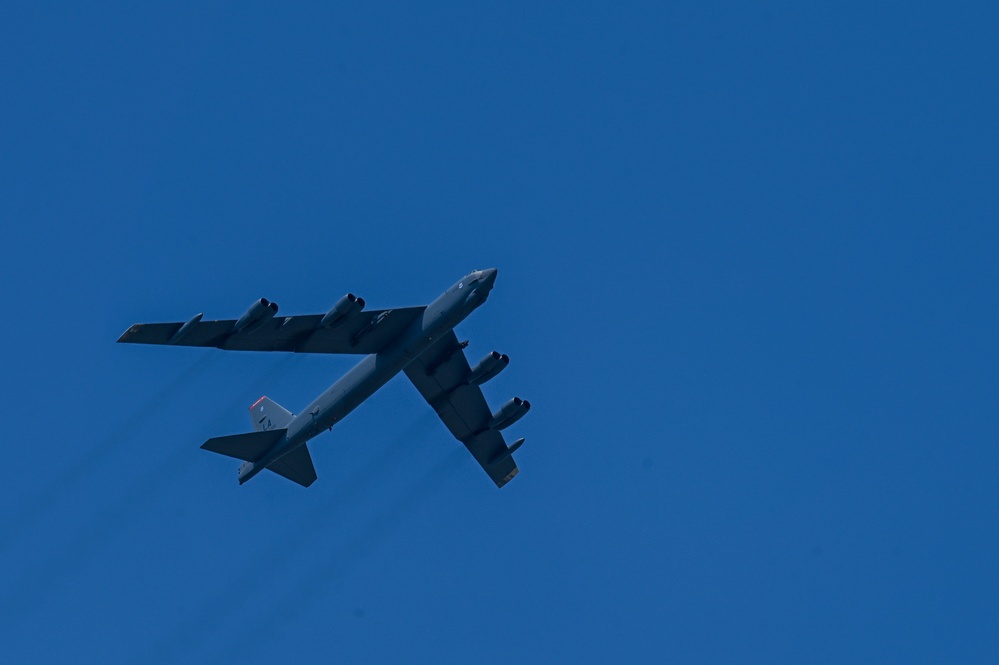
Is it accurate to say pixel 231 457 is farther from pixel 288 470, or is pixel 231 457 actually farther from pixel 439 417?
pixel 439 417

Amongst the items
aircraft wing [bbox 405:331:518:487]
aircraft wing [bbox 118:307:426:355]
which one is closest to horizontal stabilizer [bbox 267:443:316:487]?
aircraft wing [bbox 118:307:426:355]

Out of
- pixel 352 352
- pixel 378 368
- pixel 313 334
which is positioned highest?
pixel 313 334

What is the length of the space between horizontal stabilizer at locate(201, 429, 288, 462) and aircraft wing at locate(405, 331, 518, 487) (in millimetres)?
6234

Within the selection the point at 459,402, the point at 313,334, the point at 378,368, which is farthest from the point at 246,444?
the point at 459,402

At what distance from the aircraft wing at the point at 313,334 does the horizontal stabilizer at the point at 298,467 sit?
460cm

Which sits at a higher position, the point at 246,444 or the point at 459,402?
the point at 459,402

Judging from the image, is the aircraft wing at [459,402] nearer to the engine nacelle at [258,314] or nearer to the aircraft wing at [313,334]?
the aircraft wing at [313,334]

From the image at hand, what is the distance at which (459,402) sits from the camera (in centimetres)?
5331

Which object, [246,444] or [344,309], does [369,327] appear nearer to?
[344,309]

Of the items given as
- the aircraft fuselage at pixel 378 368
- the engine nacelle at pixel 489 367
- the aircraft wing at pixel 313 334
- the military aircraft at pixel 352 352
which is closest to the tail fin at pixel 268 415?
the military aircraft at pixel 352 352

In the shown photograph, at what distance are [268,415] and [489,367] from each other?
9.04 m

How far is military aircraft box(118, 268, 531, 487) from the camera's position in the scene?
4572 centimetres

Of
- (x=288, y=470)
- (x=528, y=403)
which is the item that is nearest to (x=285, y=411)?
(x=288, y=470)

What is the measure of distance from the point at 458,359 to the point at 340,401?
225 inches
